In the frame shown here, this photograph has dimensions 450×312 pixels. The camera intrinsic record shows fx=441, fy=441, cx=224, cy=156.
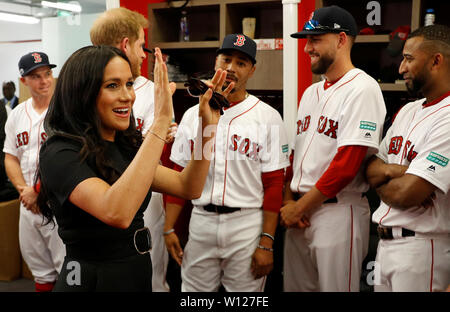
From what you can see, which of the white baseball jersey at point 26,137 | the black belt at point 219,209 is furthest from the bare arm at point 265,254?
the white baseball jersey at point 26,137

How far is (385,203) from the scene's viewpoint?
1.90 m

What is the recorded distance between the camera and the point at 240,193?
2.27 meters

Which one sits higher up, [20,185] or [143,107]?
[143,107]

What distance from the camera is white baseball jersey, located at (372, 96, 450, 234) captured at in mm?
1720

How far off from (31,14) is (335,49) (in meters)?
9.82

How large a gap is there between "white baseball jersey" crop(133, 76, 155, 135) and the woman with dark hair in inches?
41.1

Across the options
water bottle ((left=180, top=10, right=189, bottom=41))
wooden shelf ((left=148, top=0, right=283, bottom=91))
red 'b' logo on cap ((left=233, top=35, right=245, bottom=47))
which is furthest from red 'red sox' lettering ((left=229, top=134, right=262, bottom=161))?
water bottle ((left=180, top=10, right=189, bottom=41))

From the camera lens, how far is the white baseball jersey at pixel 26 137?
2852mm

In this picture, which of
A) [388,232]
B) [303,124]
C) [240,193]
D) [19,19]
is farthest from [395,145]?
[19,19]

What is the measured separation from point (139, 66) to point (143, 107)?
23 centimetres

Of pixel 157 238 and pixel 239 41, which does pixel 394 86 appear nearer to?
pixel 239 41

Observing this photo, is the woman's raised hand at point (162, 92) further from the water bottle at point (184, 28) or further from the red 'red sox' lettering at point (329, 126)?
the water bottle at point (184, 28)
